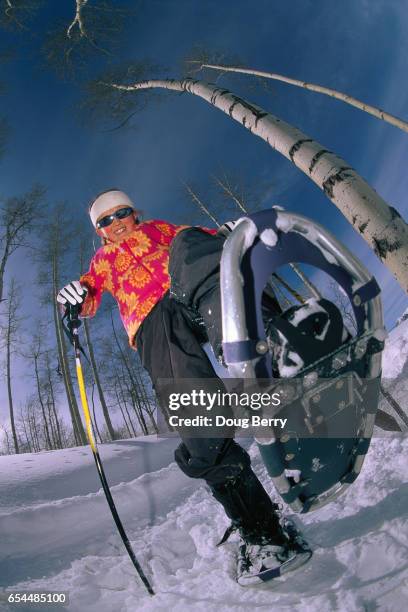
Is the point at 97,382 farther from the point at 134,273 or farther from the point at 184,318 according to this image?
the point at 184,318

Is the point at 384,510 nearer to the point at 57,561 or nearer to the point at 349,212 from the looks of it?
the point at 349,212

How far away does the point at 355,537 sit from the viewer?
1618mm

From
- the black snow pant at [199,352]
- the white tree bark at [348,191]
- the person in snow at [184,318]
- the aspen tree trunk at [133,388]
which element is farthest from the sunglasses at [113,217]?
the aspen tree trunk at [133,388]

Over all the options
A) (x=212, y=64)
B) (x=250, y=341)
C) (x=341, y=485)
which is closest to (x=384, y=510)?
(x=341, y=485)

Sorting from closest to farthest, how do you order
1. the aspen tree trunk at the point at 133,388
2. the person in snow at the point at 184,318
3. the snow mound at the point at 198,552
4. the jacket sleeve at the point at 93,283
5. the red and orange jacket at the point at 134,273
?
the snow mound at the point at 198,552, the person in snow at the point at 184,318, the red and orange jacket at the point at 134,273, the jacket sleeve at the point at 93,283, the aspen tree trunk at the point at 133,388

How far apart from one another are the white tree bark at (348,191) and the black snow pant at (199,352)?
33.1 inches

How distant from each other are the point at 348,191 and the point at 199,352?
1.23 meters

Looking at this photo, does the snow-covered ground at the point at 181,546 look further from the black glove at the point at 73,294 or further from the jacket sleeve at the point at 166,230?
the jacket sleeve at the point at 166,230

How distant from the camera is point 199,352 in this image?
1.62 metres

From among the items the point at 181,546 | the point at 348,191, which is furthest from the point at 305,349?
the point at 181,546

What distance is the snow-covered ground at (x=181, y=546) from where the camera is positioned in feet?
4.50

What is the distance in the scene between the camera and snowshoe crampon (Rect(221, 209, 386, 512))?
1.12 meters

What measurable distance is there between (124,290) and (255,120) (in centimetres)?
201

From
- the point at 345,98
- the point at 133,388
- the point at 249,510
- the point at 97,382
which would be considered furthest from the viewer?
the point at 133,388
